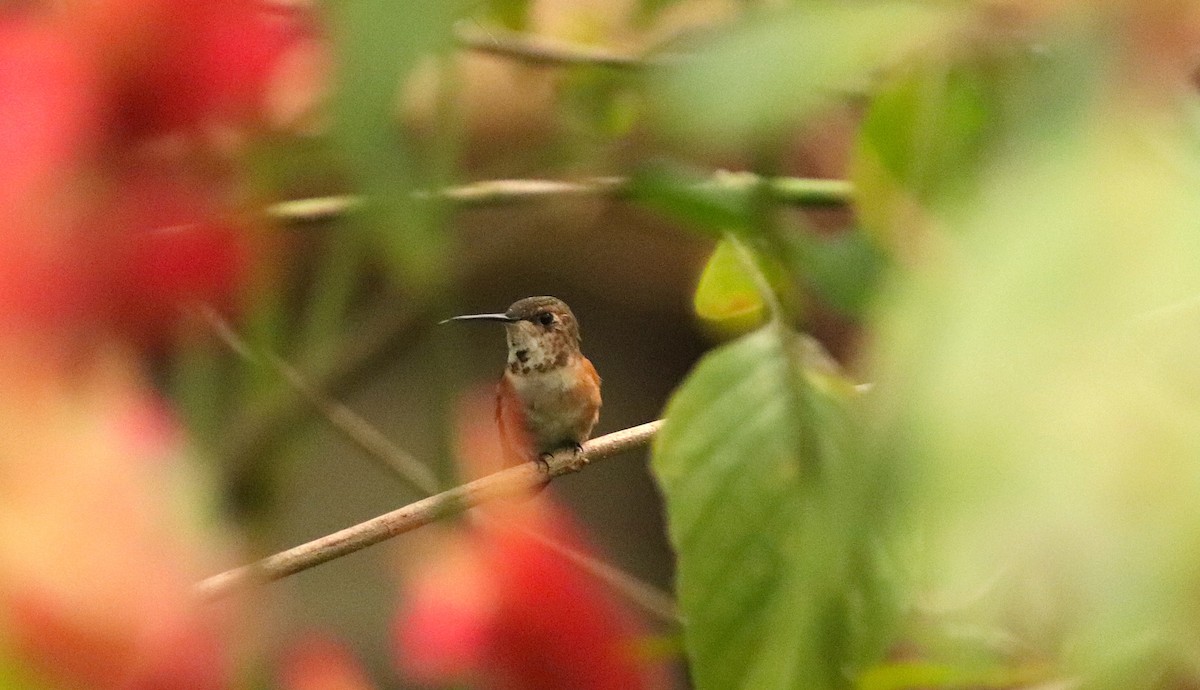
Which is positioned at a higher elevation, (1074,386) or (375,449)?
(1074,386)

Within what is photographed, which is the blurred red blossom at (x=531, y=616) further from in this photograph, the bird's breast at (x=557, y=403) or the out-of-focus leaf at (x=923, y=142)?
the bird's breast at (x=557, y=403)

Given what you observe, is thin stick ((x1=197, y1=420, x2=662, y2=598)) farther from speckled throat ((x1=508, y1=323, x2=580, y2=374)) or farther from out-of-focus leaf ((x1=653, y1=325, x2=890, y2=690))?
speckled throat ((x1=508, y1=323, x2=580, y2=374))

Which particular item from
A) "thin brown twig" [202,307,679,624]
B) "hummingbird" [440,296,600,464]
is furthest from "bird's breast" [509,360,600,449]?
"thin brown twig" [202,307,679,624]

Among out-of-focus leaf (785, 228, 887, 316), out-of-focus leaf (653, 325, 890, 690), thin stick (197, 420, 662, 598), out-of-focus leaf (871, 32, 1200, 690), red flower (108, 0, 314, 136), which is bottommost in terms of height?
thin stick (197, 420, 662, 598)

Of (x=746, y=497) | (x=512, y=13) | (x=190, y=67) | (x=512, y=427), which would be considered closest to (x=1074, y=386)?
(x=190, y=67)

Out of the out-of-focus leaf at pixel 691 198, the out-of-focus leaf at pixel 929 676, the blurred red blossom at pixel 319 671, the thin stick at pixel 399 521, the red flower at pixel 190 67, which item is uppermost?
the red flower at pixel 190 67

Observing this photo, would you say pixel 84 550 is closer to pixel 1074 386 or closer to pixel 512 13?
pixel 1074 386

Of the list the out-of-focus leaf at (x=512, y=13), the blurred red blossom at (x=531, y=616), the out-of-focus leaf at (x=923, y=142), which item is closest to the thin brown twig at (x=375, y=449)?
the blurred red blossom at (x=531, y=616)
